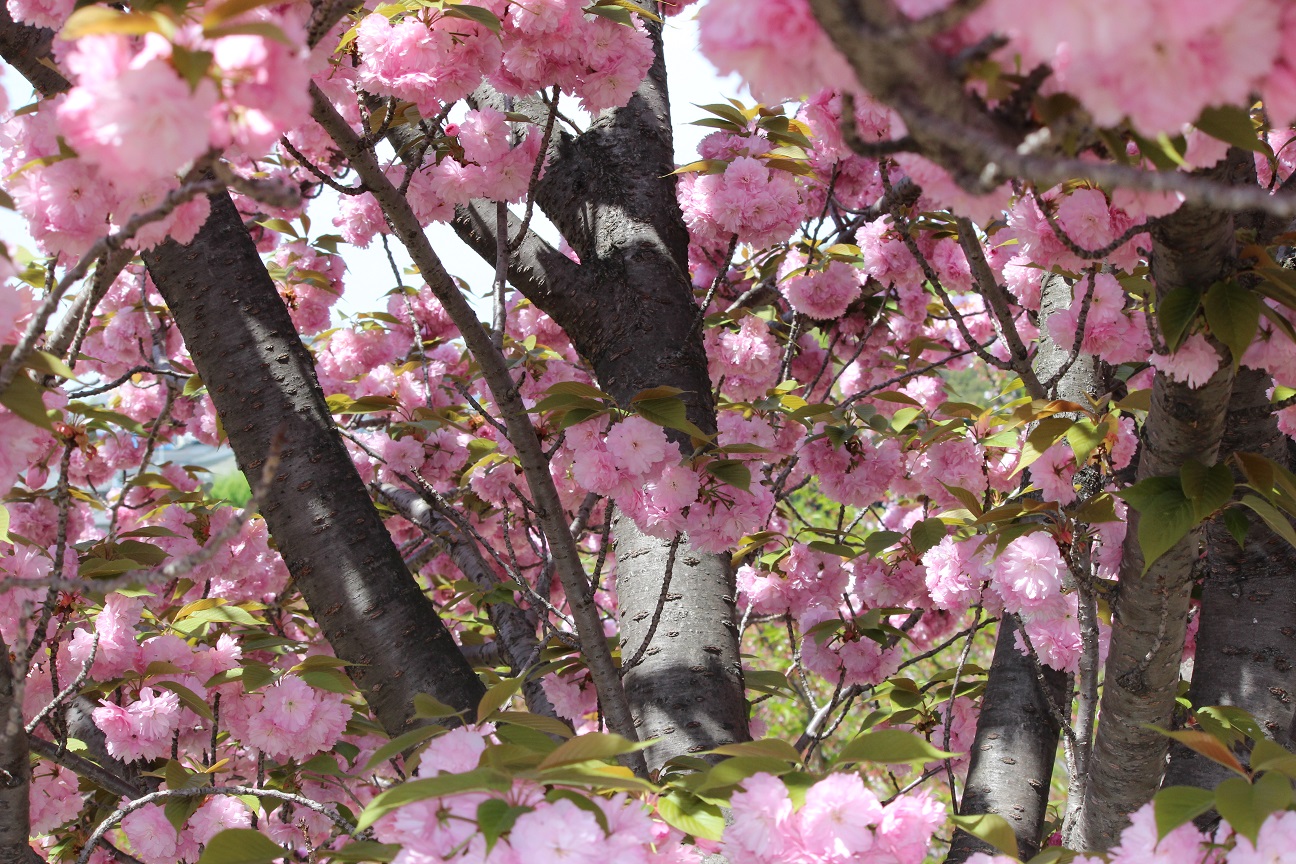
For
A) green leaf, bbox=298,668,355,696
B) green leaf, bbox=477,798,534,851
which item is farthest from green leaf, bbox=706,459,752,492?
green leaf, bbox=477,798,534,851

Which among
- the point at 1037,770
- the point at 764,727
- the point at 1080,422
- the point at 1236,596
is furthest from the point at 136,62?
the point at 764,727

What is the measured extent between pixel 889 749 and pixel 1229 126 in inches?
28.4

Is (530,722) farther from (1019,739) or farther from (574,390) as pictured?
(1019,739)

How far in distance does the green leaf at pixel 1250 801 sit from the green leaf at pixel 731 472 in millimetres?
827

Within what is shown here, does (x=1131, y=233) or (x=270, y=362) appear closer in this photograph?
(x=1131, y=233)

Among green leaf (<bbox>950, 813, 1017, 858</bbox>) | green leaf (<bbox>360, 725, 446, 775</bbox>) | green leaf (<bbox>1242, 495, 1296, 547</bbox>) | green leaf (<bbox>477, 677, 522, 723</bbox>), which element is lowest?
green leaf (<bbox>950, 813, 1017, 858</bbox>)

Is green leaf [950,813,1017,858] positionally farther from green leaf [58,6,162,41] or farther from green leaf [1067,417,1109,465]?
green leaf [58,6,162,41]

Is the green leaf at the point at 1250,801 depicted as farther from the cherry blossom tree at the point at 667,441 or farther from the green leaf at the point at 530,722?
the green leaf at the point at 530,722

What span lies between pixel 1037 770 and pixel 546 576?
1.15 meters

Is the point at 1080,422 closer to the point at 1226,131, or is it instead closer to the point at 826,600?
the point at 1226,131

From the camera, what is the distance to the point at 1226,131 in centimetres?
75

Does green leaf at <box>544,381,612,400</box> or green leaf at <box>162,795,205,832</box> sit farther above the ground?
green leaf at <box>544,381,612,400</box>

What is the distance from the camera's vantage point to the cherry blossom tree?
0.69 metres

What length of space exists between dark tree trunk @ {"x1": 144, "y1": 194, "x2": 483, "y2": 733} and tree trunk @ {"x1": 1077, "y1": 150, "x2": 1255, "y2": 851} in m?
1.05
